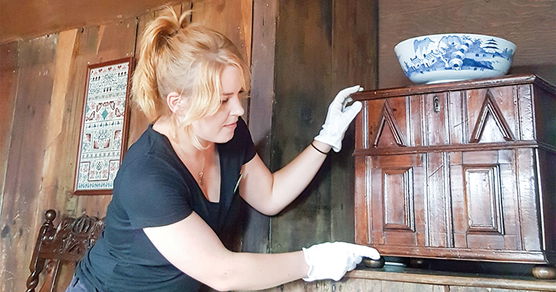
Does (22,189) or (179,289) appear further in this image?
(22,189)

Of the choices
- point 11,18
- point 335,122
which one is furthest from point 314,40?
point 11,18

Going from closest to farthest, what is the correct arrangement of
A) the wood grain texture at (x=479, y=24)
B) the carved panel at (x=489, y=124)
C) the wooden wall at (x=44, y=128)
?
the carved panel at (x=489, y=124) < the wood grain texture at (x=479, y=24) < the wooden wall at (x=44, y=128)

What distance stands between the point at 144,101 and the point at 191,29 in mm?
181

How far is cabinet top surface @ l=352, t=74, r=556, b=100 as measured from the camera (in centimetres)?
102

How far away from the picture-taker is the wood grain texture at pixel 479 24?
140 cm

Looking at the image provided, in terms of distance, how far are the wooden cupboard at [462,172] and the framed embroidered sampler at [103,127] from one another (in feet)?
2.82

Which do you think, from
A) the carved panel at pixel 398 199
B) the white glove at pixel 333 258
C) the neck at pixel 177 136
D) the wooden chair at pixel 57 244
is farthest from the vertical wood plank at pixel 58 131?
the carved panel at pixel 398 199

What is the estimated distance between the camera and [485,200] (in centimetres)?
103

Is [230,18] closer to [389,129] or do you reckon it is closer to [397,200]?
[389,129]

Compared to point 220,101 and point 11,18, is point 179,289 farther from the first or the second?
point 11,18

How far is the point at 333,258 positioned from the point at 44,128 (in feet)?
4.09

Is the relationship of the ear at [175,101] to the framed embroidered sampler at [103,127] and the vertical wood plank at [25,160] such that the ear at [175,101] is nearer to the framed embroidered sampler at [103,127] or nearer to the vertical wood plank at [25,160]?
the framed embroidered sampler at [103,127]

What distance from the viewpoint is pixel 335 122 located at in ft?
4.22

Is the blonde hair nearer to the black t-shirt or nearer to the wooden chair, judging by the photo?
the black t-shirt
